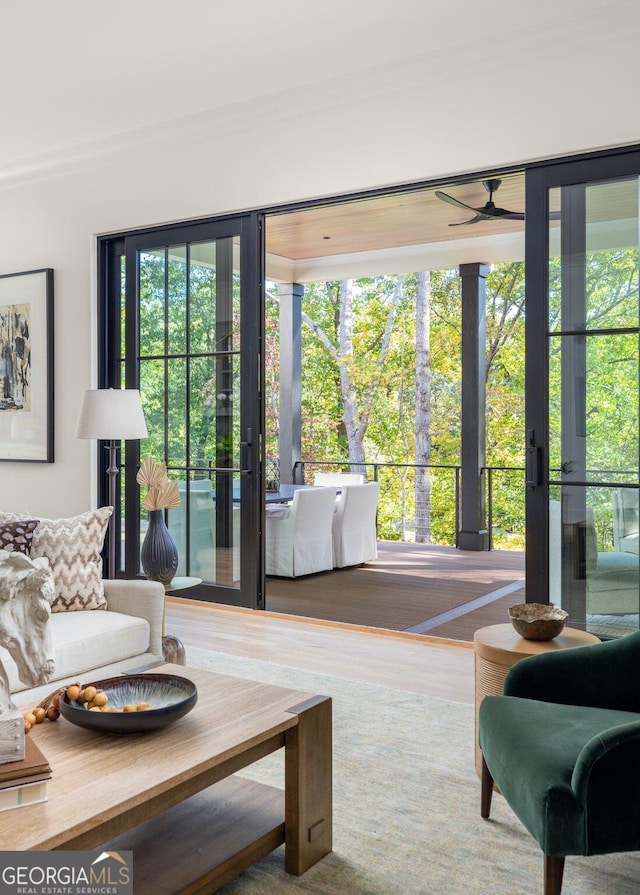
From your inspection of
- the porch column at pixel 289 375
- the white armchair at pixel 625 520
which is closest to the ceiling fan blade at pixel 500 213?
the white armchair at pixel 625 520

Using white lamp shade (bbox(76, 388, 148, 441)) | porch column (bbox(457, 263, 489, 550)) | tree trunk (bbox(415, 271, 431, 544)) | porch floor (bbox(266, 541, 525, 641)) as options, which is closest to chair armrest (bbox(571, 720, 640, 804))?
porch floor (bbox(266, 541, 525, 641))

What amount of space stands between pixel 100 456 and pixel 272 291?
839 cm

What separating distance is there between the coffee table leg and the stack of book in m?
0.70

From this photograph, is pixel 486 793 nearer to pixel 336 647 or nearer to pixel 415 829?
pixel 415 829

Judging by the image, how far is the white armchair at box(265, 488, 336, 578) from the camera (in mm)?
6652

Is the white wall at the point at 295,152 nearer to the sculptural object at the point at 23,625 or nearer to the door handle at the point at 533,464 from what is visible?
the door handle at the point at 533,464

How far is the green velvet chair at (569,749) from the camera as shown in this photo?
181cm

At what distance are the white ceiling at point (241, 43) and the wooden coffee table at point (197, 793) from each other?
327 cm

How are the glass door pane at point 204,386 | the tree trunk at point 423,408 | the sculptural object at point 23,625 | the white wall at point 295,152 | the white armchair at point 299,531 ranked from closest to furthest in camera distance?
the sculptural object at point 23,625 → the white wall at point 295,152 → the glass door pane at point 204,386 → the white armchair at point 299,531 → the tree trunk at point 423,408

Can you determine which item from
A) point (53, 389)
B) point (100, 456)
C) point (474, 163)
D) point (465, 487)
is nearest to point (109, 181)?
point (53, 389)

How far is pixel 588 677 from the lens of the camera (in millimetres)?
2381

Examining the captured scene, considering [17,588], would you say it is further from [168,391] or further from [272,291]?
[272,291]

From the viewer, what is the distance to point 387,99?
4.66 metres

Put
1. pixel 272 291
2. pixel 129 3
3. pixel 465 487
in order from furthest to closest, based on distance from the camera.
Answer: pixel 272 291 < pixel 465 487 < pixel 129 3
